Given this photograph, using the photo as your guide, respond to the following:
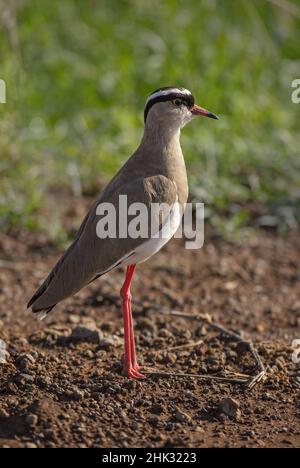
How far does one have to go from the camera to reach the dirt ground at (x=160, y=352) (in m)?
4.47

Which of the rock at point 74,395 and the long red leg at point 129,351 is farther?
the long red leg at point 129,351

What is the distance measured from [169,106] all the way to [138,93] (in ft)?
13.1

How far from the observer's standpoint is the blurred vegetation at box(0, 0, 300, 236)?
8156 millimetres

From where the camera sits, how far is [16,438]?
4348 millimetres

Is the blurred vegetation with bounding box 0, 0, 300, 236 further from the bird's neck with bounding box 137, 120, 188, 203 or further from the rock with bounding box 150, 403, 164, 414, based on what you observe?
the rock with bounding box 150, 403, 164, 414

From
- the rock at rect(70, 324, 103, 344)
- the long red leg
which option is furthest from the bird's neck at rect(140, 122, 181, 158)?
the rock at rect(70, 324, 103, 344)

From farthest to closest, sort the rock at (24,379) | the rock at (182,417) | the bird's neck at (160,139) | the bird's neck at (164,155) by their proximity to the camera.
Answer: the bird's neck at (160,139)
the bird's neck at (164,155)
the rock at (24,379)
the rock at (182,417)

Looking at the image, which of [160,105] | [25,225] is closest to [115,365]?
[160,105]

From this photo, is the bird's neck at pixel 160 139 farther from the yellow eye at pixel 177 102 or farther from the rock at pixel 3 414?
the rock at pixel 3 414

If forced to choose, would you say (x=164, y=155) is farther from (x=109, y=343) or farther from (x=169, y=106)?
(x=109, y=343)

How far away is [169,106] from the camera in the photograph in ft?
18.4

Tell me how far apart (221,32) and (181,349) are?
18.1ft

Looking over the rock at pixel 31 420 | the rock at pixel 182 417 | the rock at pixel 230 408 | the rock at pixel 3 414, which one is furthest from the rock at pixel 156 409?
the rock at pixel 3 414

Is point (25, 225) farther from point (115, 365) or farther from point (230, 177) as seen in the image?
point (115, 365)
